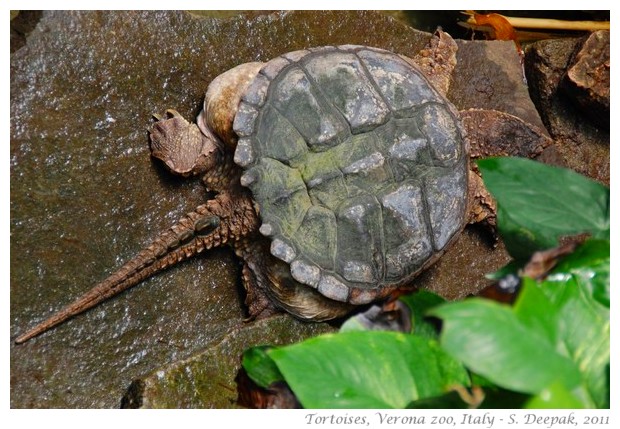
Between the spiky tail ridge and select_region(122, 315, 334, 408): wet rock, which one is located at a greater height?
the spiky tail ridge

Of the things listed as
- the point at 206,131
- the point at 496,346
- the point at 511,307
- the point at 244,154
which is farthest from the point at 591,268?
the point at 206,131

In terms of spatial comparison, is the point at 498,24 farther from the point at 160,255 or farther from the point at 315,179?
the point at 160,255

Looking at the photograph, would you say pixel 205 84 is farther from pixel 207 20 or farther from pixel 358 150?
pixel 358 150

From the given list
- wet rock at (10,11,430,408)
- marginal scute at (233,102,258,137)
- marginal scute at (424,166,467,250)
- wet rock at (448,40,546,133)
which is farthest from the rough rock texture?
wet rock at (448,40,546,133)

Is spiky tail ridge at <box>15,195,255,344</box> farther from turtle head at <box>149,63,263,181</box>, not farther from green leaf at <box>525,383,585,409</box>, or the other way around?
green leaf at <box>525,383,585,409</box>

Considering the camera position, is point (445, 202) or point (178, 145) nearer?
point (178, 145)

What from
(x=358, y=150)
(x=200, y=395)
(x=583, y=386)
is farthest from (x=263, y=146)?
(x=583, y=386)

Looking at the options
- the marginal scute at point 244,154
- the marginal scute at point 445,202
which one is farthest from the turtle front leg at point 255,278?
the marginal scute at point 445,202
